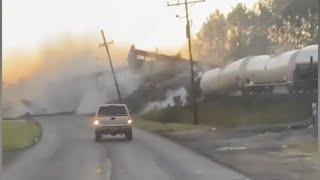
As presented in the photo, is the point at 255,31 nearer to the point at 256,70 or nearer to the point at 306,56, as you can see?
the point at 256,70

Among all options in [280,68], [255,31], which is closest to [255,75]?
[280,68]

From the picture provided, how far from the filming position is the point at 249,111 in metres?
46.2

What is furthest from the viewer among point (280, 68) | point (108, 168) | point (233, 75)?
point (233, 75)

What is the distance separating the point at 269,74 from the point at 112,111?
14167mm

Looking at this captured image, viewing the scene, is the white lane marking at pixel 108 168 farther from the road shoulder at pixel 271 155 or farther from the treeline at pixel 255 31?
the treeline at pixel 255 31

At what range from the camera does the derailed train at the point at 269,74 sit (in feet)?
134

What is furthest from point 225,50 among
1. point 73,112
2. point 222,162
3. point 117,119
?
point 222,162

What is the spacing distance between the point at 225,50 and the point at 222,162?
70.6m

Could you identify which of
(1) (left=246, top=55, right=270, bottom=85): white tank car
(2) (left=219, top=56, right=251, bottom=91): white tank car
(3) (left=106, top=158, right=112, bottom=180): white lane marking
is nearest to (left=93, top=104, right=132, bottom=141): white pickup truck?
(3) (left=106, top=158, right=112, bottom=180): white lane marking

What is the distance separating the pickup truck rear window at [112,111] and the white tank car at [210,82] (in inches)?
777

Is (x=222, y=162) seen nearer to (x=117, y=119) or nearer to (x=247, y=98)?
(x=117, y=119)

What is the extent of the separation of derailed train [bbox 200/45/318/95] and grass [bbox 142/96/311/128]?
0.84 metres

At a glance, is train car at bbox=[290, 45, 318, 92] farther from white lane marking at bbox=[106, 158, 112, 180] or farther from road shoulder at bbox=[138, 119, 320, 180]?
white lane marking at bbox=[106, 158, 112, 180]

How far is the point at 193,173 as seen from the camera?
16.0 metres
